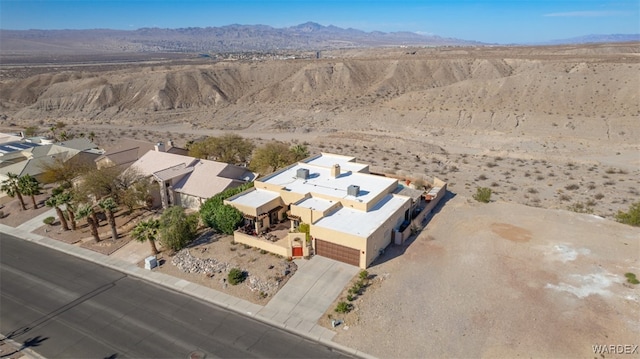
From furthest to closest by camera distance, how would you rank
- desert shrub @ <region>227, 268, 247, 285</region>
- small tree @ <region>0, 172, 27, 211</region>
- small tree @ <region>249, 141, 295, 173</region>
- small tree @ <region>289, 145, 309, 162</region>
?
small tree @ <region>289, 145, 309, 162</region> → small tree @ <region>249, 141, 295, 173</region> → small tree @ <region>0, 172, 27, 211</region> → desert shrub @ <region>227, 268, 247, 285</region>

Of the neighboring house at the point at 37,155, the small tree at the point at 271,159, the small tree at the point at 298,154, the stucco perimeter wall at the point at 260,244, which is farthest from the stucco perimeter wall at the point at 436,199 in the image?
the neighboring house at the point at 37,155

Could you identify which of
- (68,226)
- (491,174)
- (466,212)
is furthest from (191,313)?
(491,174)

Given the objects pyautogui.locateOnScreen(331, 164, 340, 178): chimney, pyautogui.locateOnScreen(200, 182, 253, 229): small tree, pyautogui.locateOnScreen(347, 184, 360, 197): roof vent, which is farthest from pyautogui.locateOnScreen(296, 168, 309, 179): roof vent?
pyautogui.locateOnScreen(200, 182, 253, 229): small tree

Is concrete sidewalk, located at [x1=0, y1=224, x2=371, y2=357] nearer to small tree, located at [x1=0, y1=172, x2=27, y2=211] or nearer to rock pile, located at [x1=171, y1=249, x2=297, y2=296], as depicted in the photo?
rock pile, located at [x1=171, y1=249, x2=297, y2=296]

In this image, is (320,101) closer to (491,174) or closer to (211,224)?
(491,174)

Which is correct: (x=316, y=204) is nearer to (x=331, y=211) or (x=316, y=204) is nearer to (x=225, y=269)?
(x=331, y=211)
